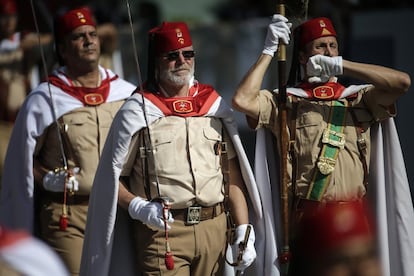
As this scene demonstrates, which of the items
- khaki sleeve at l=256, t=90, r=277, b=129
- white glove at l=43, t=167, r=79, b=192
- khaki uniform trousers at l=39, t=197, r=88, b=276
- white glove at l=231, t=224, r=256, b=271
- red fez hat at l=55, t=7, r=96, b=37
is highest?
red fez hat at l=55, t=7, r=96, b=37

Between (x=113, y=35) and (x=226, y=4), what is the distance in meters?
6.72

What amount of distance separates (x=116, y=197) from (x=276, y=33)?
1.30 metres

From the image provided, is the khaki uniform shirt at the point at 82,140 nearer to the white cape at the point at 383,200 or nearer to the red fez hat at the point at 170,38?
the red fez hat at the point at 170,38

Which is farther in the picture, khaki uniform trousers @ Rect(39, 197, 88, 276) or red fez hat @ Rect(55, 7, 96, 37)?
red fez hat @ Rect(55, 7, 96, 37)

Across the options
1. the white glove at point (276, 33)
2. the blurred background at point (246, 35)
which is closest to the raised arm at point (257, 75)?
the white glove at point (276, 33)

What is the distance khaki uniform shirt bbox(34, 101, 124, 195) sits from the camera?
7.70 metres

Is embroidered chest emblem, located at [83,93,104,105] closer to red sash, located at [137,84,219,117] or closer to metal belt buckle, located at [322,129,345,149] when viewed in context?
red sash, located at [137,84,219,117]

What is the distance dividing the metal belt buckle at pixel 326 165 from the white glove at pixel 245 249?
527mm

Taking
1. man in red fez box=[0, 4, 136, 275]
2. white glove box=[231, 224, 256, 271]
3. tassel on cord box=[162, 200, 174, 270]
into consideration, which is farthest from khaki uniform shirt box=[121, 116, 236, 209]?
man in red fez box=[0, 4, 136, 275]

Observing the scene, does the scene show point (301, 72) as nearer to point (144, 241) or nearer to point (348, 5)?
point (144, 241)

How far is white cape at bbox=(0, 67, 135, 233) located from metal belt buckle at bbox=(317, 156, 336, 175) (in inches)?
64.9

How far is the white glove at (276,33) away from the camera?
6.93m

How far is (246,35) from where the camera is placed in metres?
13.5

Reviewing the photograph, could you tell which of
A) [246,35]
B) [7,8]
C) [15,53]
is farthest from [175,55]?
[246,35]
